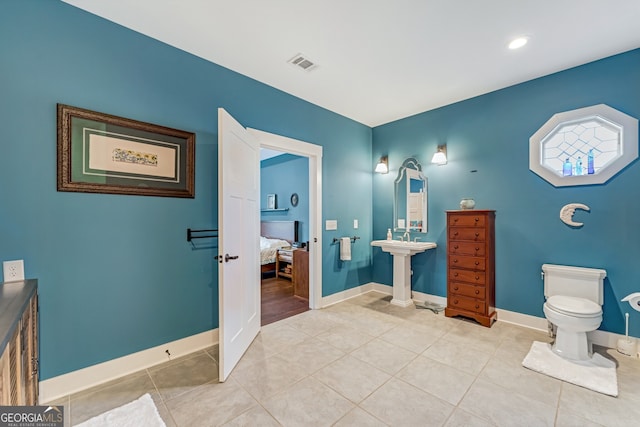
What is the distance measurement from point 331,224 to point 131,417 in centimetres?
284

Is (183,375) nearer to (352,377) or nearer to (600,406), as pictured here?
(352,377)

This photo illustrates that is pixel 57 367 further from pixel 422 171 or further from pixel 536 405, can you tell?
pixel 422 171

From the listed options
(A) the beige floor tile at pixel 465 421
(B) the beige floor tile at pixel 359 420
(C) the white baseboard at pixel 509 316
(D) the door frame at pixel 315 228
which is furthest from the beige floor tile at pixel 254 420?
(C) the white baseboard at pixel 509 316

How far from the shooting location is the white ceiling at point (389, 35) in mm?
1971

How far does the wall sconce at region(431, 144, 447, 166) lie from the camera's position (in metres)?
3.68

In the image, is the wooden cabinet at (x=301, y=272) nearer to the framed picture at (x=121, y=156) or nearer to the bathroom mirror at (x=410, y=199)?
the bathroom mirror at (x=410, y=199)

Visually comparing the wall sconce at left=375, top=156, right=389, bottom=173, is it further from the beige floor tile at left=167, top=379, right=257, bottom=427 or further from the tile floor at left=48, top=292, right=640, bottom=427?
the beige floor tile at left=167, top=379, right=257, bottom=427

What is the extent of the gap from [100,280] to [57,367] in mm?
624

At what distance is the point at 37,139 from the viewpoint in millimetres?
1822

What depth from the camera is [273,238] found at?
630 centimetres

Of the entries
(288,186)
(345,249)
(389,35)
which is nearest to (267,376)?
(345,249)

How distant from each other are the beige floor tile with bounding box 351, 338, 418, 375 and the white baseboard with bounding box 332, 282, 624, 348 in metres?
1.26

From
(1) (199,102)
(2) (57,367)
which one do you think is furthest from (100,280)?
(1) (199,102)

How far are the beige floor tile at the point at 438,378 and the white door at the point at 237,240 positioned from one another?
56.2 inches
